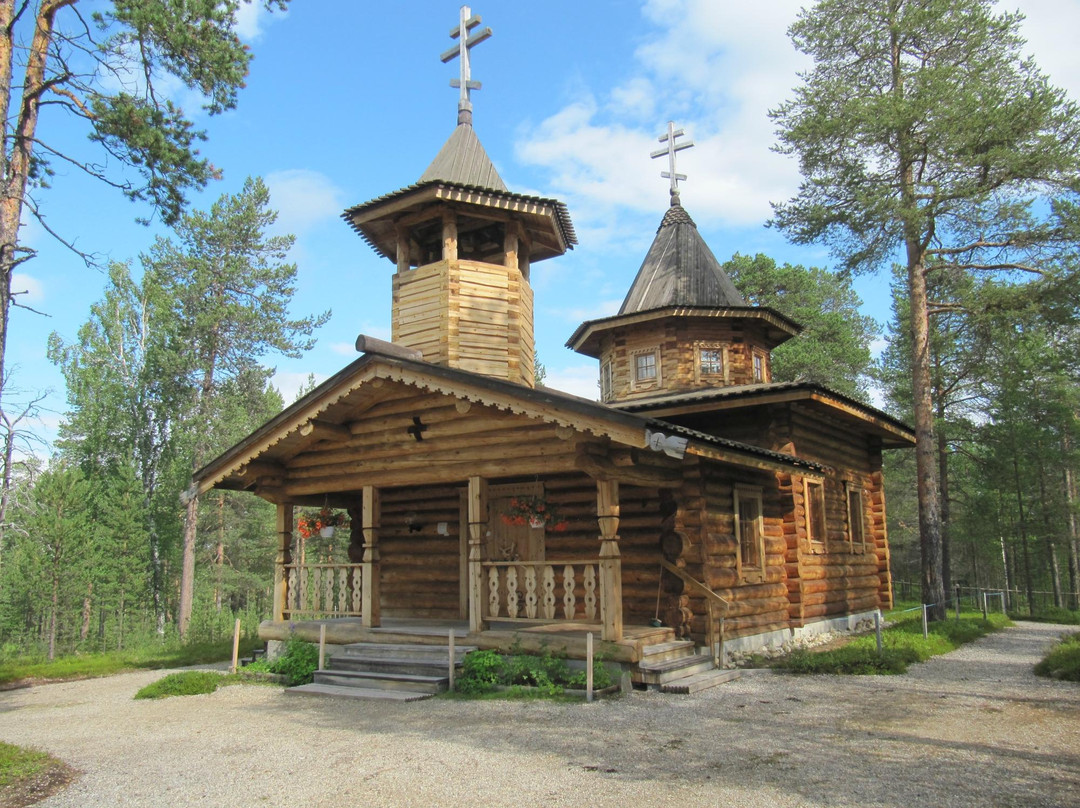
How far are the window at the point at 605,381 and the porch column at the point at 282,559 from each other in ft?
27.9

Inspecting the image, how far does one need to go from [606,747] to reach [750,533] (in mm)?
6945

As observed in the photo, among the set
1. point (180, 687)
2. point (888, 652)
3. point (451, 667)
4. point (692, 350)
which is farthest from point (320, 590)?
point (692, 350)

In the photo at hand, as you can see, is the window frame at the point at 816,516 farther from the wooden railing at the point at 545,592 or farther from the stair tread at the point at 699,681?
the wooden railing at the point at 545,592

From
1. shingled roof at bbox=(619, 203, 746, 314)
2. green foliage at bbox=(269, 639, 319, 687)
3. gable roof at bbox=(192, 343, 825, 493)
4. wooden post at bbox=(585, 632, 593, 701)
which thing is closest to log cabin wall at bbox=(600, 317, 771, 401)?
shingled roof at bbox=(619, 203, 746, 314)

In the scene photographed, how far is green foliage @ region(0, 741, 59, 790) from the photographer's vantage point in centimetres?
689

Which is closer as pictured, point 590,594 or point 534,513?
point 590,594

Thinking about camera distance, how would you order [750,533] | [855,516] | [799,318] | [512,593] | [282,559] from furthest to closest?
1. [799,318]
2. [855,516]
3. [282,559]
4. [750,533]
5. [512,593]

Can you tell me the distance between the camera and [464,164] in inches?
663

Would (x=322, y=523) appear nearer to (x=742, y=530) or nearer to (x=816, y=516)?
(x=742, y=530)

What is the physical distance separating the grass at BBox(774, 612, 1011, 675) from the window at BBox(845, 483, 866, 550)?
2009mm

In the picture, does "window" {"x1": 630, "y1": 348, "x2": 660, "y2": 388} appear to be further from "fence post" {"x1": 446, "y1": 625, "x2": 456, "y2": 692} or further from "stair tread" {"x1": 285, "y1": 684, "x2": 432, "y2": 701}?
"stair tread" {"x1": 285, "y1": 684, "x2": 432, "y2": 701}

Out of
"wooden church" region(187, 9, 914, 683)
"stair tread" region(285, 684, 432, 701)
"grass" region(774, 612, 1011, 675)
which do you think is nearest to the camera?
"stair tread" region(285, 684, 432, 701)

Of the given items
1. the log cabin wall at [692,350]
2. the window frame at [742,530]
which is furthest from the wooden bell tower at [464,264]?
the window frame at [742,530]

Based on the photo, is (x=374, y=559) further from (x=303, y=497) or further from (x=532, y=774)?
(x=532, y=774)
